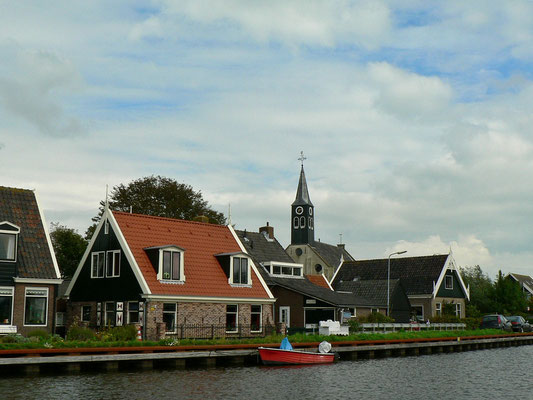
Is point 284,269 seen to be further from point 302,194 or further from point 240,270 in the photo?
point 302,194

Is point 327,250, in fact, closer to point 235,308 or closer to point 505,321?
point 505,321

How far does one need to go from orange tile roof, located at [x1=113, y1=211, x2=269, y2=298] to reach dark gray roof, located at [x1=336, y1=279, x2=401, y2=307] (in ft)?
57.6

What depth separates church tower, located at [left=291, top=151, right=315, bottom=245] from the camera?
4377 inches

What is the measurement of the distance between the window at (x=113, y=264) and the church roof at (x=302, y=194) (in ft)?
223

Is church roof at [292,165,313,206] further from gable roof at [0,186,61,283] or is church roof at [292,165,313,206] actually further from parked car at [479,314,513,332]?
gable roof at [0,186,61,283]

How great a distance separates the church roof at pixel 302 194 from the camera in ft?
370

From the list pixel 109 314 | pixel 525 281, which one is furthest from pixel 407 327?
A: pixel 525 281

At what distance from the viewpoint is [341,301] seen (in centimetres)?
5594

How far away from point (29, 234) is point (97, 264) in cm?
645

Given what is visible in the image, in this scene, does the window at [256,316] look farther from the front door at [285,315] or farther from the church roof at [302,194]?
the church roof at [302,194]

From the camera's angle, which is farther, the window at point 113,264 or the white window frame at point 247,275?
the white window frame at point 247,275

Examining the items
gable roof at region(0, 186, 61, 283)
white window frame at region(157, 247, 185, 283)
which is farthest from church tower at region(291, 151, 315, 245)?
gable roof at region(0, 186, 61, 283)

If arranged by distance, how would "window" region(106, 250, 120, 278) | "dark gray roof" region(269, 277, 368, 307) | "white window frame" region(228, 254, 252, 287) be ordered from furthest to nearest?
"dark gray roof" region(269, 277, 368, 307) → "white window frame" region(228, 254, 252, 287) → "window" region(106, 250, 120, 278)

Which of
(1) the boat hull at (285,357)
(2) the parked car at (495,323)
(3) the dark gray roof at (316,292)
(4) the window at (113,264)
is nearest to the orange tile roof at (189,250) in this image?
(4) the window at (113,264)
